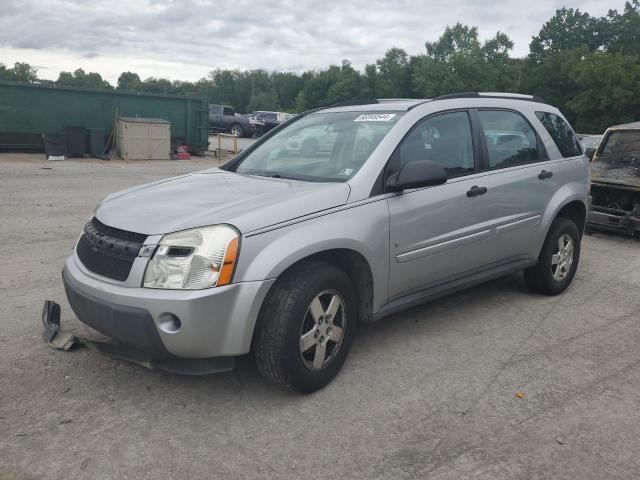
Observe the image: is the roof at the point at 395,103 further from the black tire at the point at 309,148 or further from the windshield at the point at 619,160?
the windshield at the point at 619,160

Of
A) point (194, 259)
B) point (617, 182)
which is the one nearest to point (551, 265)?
point (194, 259)

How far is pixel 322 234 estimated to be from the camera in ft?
10.7

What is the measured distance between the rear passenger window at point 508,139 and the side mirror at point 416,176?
3.48 feet

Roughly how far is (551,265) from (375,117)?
2284mm

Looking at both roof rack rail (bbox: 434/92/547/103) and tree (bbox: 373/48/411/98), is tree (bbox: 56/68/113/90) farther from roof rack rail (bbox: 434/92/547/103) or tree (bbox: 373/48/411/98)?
roof rack rail (bbox: 434/92/547/103)

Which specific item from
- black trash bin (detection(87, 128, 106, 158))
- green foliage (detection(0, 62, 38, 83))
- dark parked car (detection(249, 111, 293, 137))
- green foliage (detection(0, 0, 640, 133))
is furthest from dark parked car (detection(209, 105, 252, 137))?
green foliage (detection(0, 62, 38, 83))

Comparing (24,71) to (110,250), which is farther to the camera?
(24,71)

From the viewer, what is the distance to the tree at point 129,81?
122306 millimetres

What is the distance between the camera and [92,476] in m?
2.57

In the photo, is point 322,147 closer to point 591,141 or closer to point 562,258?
point 562,258

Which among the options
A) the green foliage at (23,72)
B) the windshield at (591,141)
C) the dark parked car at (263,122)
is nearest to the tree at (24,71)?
the green foliage at (23,72)

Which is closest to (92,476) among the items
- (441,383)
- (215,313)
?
(215,313)

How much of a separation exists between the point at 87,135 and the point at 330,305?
56.5 ft

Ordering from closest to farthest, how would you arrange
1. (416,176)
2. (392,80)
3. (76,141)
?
(416,176)
(76,141)
(392,80)
